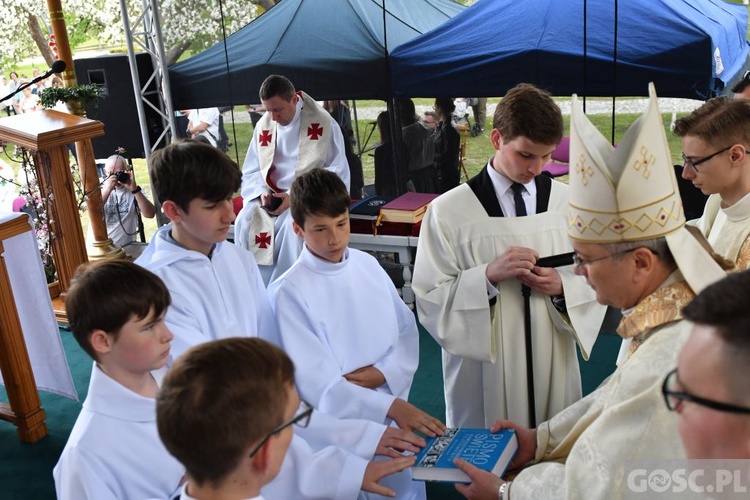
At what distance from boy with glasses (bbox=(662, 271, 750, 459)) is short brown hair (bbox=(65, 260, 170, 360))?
1371mm

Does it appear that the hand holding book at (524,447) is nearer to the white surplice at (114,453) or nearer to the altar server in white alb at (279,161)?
the white surplice at (114,453)

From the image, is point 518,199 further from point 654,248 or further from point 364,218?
point 364,218

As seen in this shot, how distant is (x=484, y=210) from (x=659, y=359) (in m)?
1.29

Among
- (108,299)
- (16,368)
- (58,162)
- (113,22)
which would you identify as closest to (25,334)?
(16,368)

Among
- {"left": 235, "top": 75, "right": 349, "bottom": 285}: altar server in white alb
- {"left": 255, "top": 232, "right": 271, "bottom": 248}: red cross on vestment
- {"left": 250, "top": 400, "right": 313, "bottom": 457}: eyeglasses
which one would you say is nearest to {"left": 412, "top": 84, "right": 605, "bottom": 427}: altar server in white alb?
{"left": 250, "top": 400, "right": 313, "bottom": 457}: eyeglasses

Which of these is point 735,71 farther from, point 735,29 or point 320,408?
point 320,408

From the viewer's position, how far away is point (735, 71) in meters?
6.08

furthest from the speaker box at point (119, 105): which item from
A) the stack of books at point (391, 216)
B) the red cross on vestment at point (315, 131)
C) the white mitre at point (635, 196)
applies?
the white mitre at point (635, 196)

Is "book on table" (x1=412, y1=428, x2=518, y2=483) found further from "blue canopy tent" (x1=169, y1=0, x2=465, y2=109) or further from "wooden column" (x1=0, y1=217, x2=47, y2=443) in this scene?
"blue canopy tent" (x1=169, y1=0, x2=465, y2=109)

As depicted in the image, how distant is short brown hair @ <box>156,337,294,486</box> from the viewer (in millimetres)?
1455

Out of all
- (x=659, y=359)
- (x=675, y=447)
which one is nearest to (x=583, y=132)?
(x=659, y=359)

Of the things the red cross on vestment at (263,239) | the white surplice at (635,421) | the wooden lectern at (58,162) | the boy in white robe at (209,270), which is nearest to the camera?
the white surplice at (635,421)

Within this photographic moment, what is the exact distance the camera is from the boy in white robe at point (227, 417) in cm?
146

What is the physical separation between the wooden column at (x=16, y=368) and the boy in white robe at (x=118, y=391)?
Answer: 2.07 m
